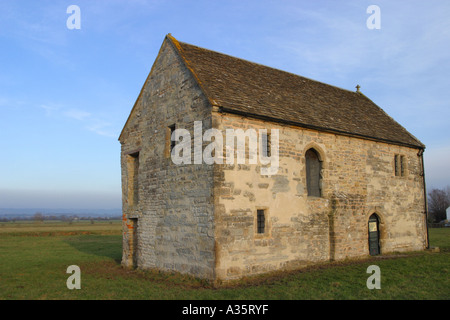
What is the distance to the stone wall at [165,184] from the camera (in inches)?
463

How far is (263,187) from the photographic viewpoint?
41.3ft

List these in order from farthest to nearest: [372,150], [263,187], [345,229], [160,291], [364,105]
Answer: [364,105] → [372,150] → [345,229] → [263,187] → [160,291]

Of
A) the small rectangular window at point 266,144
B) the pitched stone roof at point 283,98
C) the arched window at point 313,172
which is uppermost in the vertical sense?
the pitched stone roof at point 283,98

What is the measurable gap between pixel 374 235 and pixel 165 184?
10.1 meters

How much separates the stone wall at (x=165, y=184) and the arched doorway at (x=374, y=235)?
905 cm

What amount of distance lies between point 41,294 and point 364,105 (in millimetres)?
18414

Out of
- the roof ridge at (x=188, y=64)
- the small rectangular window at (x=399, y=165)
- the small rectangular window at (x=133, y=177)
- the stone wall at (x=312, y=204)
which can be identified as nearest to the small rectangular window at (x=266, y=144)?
the stone wall at (x=312, y=204)

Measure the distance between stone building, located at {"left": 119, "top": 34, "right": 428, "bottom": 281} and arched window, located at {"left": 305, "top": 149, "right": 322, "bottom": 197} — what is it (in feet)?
0.14

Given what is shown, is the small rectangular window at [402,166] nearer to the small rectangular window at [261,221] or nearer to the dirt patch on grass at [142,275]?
the small rectangular window at [261,221]

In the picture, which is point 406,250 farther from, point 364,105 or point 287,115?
point 287,115

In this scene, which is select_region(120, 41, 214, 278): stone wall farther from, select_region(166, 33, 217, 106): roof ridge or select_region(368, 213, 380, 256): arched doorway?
select_region(368, 213, 380, 256): arched doorway

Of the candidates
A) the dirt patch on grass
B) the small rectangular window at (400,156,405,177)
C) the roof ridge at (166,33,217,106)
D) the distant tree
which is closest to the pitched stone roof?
the roof ridge at (166,33,217,106)

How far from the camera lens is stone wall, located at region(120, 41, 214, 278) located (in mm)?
11758

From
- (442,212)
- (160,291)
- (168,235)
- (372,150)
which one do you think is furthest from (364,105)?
(442,212)
